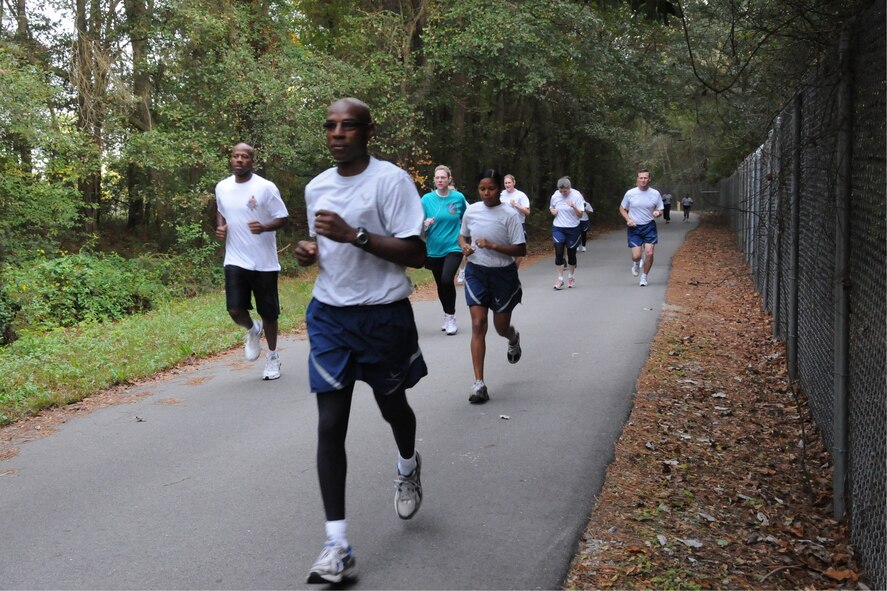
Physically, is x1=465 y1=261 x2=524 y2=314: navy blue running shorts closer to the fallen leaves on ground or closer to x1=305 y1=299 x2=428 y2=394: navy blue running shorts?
the fallen leaves on ground

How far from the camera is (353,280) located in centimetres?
420

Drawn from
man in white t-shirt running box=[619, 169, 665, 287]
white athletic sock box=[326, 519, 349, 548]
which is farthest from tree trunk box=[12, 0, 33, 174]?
white athletic sock box=[326, 519, 349, 548]

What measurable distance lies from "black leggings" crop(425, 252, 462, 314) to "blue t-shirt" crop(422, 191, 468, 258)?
0.10 metres

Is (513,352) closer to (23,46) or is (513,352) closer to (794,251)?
(794,251)

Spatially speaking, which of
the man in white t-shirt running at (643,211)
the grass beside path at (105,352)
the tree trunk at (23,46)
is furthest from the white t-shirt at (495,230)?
the tree trunk at (23,46)

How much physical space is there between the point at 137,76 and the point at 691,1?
13050 mm

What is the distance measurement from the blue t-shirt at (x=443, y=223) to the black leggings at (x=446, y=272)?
Answer: 0.10 m

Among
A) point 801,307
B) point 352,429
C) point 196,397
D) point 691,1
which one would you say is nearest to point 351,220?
point 352,429

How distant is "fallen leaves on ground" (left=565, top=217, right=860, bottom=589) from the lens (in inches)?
166

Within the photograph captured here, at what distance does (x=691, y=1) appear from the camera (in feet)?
46.3

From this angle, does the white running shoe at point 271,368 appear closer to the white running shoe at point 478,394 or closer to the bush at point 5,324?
the white running shoe at point 478,394

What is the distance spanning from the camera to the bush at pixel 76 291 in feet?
47.3

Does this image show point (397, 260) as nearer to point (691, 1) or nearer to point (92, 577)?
point (92, 577)

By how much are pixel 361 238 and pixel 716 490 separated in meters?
2.95
